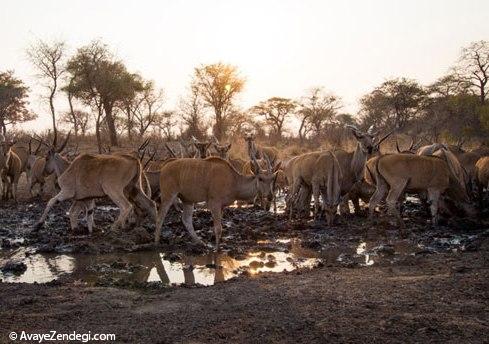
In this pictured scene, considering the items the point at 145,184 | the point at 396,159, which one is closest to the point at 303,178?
the point at 396,159

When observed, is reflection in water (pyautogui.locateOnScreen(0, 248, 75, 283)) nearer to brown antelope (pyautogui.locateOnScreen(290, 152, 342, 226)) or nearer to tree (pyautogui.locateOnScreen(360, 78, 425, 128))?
brown antelope (pyautogui.locateOnScreen(290, 152, 342, 226))

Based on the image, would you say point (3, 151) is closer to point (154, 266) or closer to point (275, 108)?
point (154, 266)

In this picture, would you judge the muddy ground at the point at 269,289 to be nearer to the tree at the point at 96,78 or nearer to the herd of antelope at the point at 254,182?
the herd of antelope at the point at 254,182

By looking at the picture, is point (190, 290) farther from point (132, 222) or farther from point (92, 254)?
point (132, 222)

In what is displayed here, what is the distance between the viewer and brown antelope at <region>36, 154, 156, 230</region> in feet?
37.8

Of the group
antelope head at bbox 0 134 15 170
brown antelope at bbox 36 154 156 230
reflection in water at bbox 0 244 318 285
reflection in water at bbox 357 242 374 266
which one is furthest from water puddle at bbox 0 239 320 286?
antelope head at bbox 0 134 15 170

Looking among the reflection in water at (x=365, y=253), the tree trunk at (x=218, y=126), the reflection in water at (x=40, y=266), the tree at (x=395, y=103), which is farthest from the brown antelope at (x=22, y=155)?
the tree at (x=395, y=103)

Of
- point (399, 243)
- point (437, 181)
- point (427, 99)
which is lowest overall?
point (399, 243)

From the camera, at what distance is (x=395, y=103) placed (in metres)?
49.2

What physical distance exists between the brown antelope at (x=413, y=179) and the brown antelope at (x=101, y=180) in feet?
16.7

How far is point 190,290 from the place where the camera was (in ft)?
24.7

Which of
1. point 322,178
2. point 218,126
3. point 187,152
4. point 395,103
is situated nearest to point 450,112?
point 395,103

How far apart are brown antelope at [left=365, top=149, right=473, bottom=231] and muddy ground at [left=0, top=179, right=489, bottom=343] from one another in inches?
27.2

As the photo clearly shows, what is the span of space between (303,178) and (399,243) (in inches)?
175
